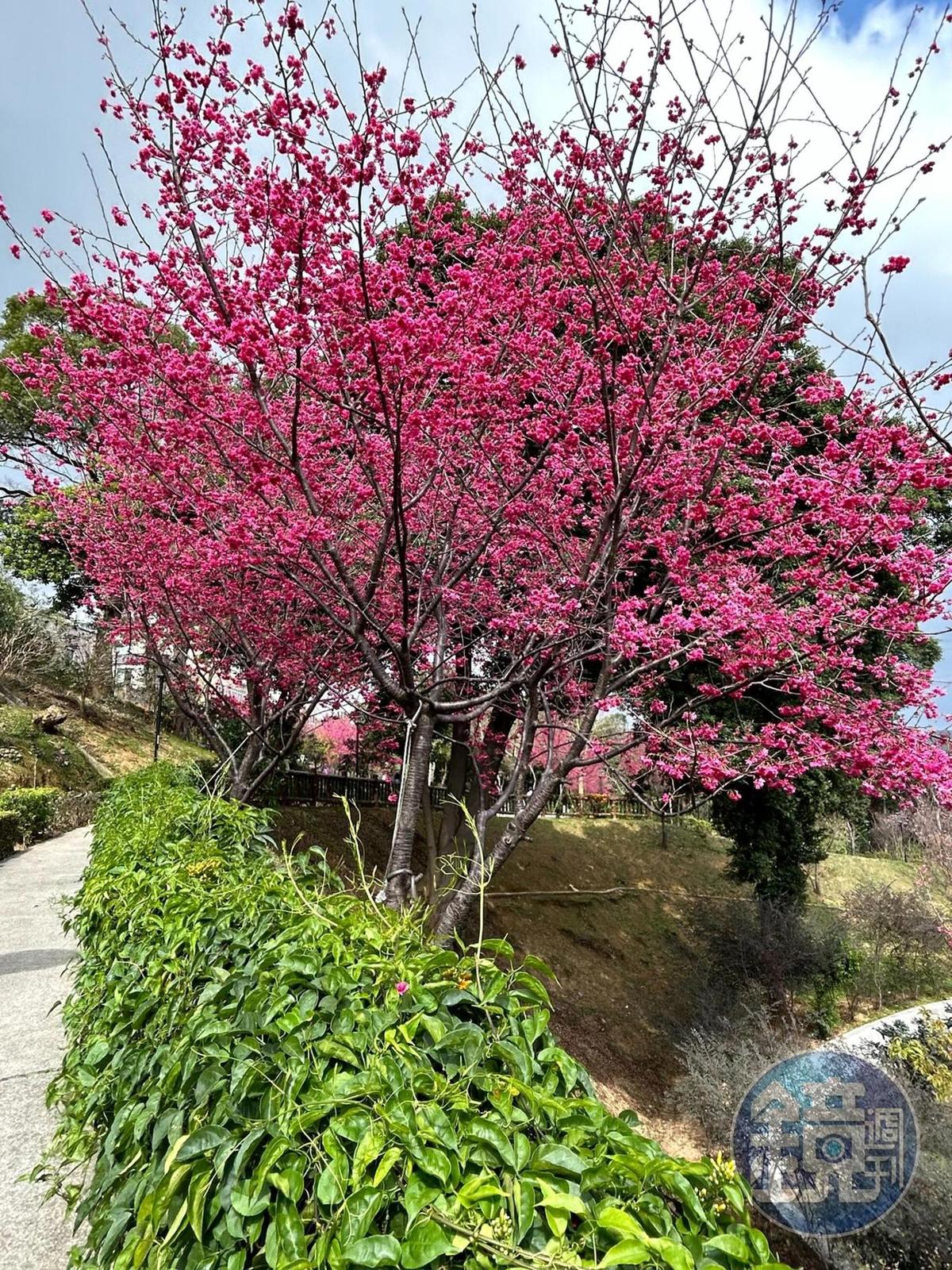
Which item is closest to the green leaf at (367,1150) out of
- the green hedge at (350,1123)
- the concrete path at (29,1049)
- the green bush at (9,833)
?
the green hedge at (350,1123)

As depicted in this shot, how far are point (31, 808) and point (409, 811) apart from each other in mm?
9955

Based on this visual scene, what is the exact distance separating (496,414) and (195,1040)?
467 centimetres

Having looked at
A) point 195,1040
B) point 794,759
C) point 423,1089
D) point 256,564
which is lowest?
A: point 195,1040

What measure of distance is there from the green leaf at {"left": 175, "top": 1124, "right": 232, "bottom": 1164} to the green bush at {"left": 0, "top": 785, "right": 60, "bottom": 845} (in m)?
11.5

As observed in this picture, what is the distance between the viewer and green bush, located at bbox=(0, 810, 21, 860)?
10344 millimetres

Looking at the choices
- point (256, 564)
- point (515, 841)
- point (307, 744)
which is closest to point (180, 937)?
point (515, 841)

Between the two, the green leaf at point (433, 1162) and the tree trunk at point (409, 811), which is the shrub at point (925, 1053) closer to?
the tree trunk at point (409, 811)

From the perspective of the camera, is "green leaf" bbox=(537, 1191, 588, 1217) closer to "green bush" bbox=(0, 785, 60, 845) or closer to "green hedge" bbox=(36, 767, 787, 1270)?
"green hedge" bbox=(36, 767, 787, 1270)

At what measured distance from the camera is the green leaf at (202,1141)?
1443 millimetres

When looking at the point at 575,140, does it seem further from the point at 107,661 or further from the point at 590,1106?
the point at 107,661

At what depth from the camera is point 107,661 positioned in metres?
21.0

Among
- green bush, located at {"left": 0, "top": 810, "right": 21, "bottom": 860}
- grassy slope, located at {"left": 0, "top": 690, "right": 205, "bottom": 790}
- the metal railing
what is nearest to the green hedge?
the metal railing

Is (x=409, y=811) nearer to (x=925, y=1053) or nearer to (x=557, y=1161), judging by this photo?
(x=557, y=1161)

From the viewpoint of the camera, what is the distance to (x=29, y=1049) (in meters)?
4.11
